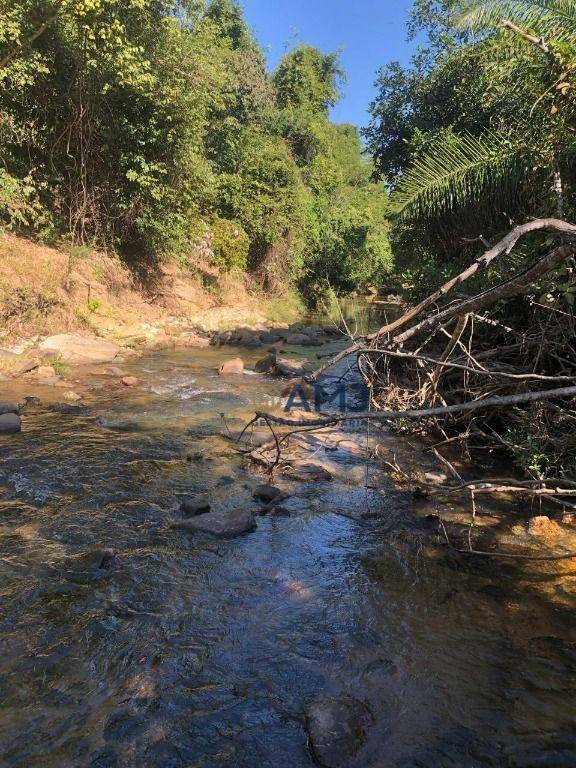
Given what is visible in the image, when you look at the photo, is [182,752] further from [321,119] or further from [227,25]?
[321,119]

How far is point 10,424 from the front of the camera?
721cm

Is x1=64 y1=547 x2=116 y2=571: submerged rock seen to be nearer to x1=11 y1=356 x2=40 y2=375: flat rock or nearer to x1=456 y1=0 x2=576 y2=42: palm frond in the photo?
x1=11 y1=356 x2=40 y2=375: flat rock

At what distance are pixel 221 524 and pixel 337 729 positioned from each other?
2.46 m

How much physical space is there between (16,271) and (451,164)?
974cm

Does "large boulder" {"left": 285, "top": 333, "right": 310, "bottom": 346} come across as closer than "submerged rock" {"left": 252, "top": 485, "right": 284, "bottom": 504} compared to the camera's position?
No

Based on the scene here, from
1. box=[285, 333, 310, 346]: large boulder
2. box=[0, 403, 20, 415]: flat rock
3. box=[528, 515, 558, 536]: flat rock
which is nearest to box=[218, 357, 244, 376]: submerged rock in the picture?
box=[0, 403, 20, 415]: flat rock

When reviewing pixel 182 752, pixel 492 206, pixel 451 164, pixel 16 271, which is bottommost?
pixel 182 752

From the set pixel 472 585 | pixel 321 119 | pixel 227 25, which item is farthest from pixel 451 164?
pixel 321 119

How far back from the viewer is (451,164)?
9312 mm

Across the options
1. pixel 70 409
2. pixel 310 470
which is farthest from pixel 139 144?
pixel 310 470

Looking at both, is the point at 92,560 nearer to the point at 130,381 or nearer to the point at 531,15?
the point at 130,381

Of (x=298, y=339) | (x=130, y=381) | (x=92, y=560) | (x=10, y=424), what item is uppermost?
(x=298, y=339)

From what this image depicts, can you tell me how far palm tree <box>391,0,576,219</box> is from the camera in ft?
21.8

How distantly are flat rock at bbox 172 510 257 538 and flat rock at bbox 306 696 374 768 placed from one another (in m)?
2.16
